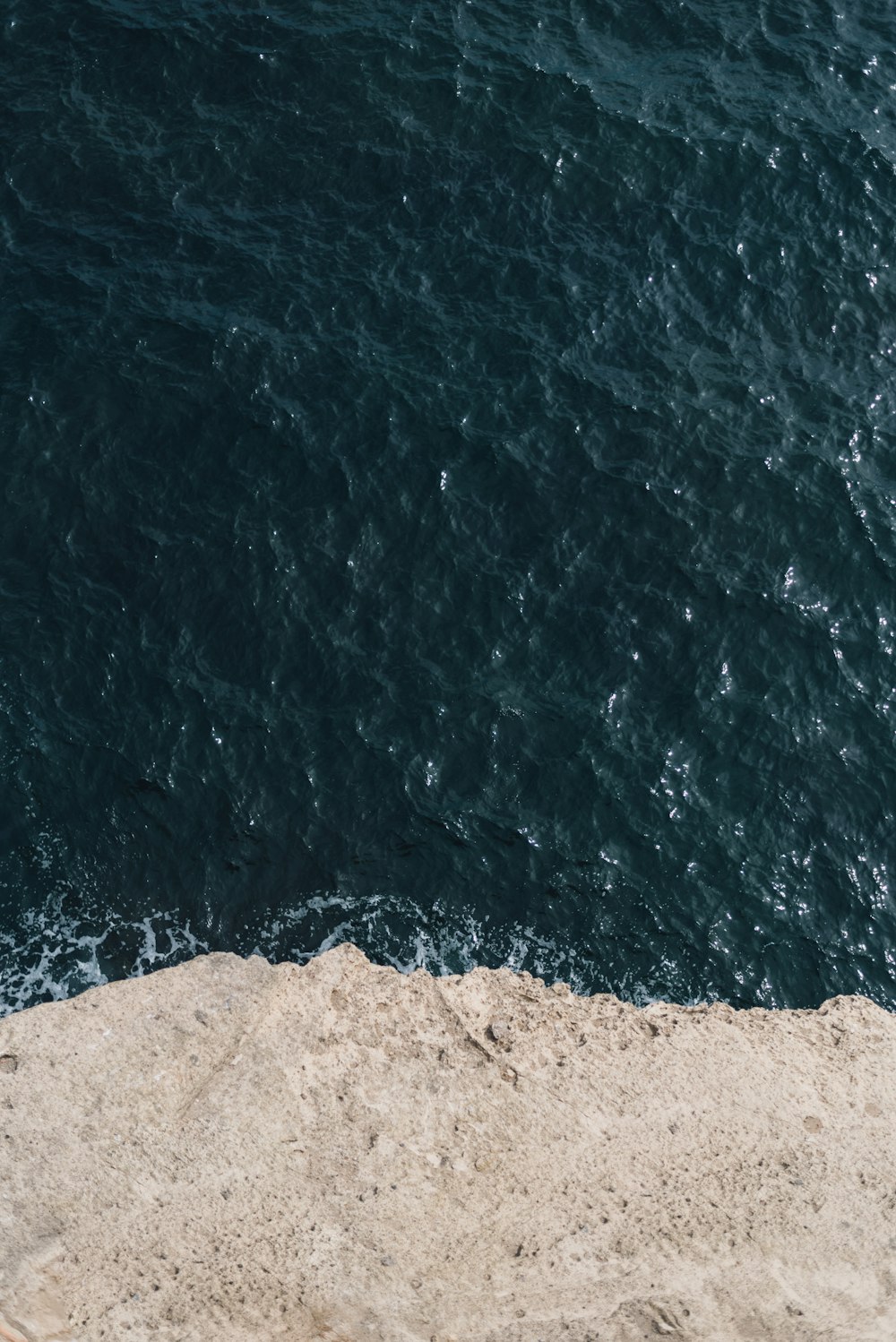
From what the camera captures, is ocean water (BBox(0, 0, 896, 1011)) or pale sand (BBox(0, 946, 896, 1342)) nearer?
pale sand (BBox(0, 946, 896, 1342))

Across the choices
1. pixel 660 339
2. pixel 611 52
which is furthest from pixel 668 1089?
pixel 611 52

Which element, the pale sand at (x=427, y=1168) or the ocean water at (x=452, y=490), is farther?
the ocean water at (x=452, y=490)

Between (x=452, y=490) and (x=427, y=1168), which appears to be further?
(x=452, y=490)

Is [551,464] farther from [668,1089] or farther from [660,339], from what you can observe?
[668,1089]

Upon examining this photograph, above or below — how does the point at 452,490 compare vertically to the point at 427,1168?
above
